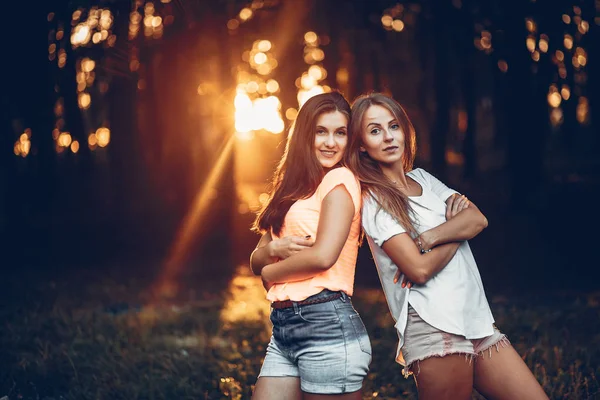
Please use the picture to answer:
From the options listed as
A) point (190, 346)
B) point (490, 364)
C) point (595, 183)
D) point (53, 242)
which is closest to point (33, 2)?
point (53, 242)

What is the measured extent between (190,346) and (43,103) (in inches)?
295

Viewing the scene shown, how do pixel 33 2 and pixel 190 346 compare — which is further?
pixel 33 2

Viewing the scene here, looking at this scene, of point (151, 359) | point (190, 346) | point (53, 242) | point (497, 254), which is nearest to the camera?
point (151, 359)

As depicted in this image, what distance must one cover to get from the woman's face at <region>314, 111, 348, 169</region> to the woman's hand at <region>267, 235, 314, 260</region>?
0.39 m

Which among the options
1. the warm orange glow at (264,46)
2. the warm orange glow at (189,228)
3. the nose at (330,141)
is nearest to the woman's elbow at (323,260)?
the nose at (330,141)

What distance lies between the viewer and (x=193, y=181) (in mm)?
17188

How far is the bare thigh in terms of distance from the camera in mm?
3090

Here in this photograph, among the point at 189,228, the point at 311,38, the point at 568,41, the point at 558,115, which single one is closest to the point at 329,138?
the point at 568,41

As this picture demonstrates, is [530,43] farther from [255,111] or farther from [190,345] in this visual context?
[255,111]

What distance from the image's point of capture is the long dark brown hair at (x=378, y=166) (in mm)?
3104

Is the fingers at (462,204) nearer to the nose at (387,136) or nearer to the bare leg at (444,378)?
the nose at (387,136)

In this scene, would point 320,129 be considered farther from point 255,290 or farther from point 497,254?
point 497,254

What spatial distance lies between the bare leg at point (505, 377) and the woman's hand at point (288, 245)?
97 cm

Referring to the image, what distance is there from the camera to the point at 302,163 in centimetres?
317
